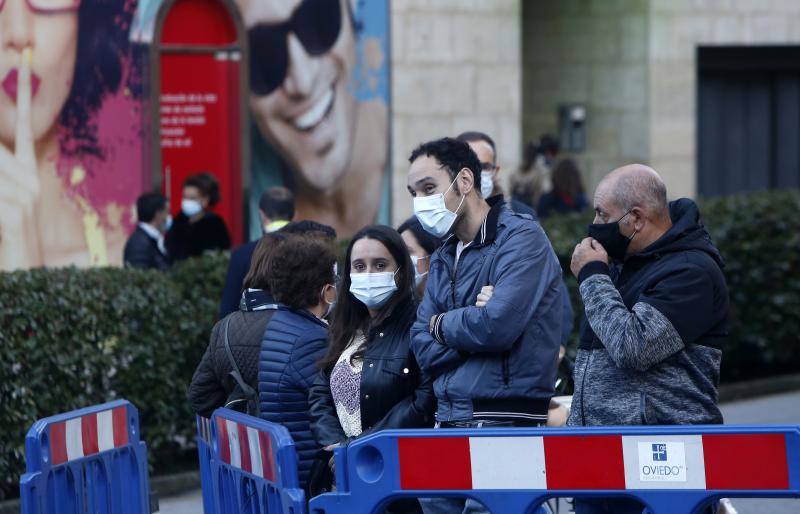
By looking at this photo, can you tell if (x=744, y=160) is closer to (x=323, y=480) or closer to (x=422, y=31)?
(x=422, y=31)

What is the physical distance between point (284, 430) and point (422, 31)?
10543 millimetres

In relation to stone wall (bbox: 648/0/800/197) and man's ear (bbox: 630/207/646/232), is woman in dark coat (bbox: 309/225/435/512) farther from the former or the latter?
stone wall (bbox: 648/0/800/197)

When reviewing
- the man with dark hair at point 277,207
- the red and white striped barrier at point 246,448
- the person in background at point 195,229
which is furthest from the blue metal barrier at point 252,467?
the person in background at point 195,229

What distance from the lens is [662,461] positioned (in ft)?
14.4

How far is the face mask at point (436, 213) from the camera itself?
17.5 ft

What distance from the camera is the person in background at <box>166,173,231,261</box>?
450 inches

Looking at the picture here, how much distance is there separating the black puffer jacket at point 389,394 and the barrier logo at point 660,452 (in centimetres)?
113

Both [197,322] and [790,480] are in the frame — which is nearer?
[790,480]

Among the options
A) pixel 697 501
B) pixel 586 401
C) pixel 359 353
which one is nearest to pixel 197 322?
pixel 359 353

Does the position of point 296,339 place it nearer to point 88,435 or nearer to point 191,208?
point 88,435

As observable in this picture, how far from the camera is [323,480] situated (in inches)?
217

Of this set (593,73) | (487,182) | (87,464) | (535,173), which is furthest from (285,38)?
(87,464)

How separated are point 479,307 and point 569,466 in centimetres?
77

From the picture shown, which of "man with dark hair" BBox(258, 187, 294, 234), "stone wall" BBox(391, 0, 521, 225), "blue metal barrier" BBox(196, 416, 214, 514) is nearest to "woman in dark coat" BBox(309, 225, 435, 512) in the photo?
"blue metal barrier" BBox(196, 416, 214, 514)
